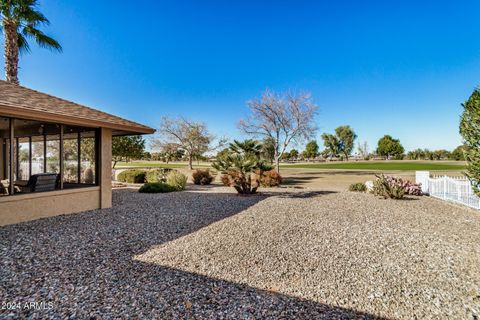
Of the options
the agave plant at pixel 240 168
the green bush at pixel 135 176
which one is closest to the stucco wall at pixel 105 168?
the agave plant at pixel 240 168

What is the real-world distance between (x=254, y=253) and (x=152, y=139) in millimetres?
32904

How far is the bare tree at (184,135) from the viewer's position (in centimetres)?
3478

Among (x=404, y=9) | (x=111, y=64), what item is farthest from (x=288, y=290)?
(x=111, y=64)

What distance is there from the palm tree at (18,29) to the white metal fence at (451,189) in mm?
21891

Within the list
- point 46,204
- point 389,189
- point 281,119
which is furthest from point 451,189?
point 281,119

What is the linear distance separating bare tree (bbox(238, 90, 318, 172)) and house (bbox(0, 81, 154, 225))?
18507 mm

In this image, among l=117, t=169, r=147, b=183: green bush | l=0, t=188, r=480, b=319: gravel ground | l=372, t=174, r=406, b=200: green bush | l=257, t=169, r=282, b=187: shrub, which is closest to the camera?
l=0, t=188, r=480, b=319: gravel ground

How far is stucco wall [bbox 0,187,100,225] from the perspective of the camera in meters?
6.11

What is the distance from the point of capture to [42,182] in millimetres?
7219

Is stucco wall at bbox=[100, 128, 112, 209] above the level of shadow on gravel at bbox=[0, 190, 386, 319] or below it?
above

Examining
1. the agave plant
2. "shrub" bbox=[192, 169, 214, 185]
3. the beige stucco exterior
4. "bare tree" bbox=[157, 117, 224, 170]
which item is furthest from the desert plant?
"bare tree" bbox=[157, 117, 224, 170]

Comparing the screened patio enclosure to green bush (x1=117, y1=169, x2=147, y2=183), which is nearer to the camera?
the screened patio enclosure

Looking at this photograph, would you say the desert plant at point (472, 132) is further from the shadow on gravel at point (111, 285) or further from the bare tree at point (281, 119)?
the bare tree at point (281, 119)

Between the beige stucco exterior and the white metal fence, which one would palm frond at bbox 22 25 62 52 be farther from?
the white metal fence
